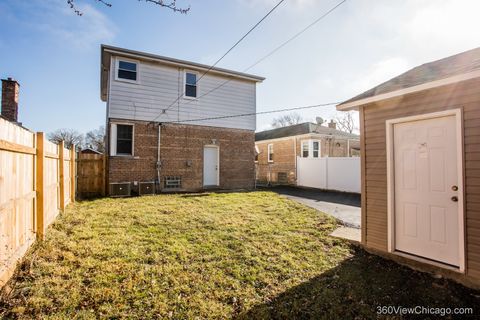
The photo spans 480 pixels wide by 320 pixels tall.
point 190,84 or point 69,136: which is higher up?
point 69,136

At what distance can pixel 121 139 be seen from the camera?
11266mm

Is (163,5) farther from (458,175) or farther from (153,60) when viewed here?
(153,60)

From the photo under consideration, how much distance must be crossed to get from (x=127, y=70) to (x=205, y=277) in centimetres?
1080

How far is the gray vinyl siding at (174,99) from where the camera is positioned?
A: 11.1m

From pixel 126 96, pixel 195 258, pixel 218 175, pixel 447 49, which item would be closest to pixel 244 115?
pixel 218 175

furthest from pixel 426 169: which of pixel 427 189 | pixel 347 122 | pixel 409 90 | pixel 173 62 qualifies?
pixel 347 122

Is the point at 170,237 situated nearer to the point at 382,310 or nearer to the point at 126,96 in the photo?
the point at 382,310

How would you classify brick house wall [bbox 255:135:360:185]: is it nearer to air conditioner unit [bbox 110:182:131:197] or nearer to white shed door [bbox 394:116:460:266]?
air conditioner unit [bbox 110:182:131:197]

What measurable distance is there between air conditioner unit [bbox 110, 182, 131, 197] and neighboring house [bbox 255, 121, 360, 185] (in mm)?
10532

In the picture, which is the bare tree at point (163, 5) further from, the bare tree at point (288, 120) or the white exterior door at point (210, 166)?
the bare tree at point (288, 120)

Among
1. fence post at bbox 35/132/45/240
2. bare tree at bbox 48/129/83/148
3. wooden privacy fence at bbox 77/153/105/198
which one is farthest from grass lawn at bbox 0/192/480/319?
bare tree at bbox 48/129/83/148

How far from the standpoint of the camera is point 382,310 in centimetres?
293

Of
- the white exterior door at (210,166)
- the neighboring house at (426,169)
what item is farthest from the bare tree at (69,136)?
the neighboring house at (426,169)

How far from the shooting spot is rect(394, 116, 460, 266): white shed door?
12.2ft
